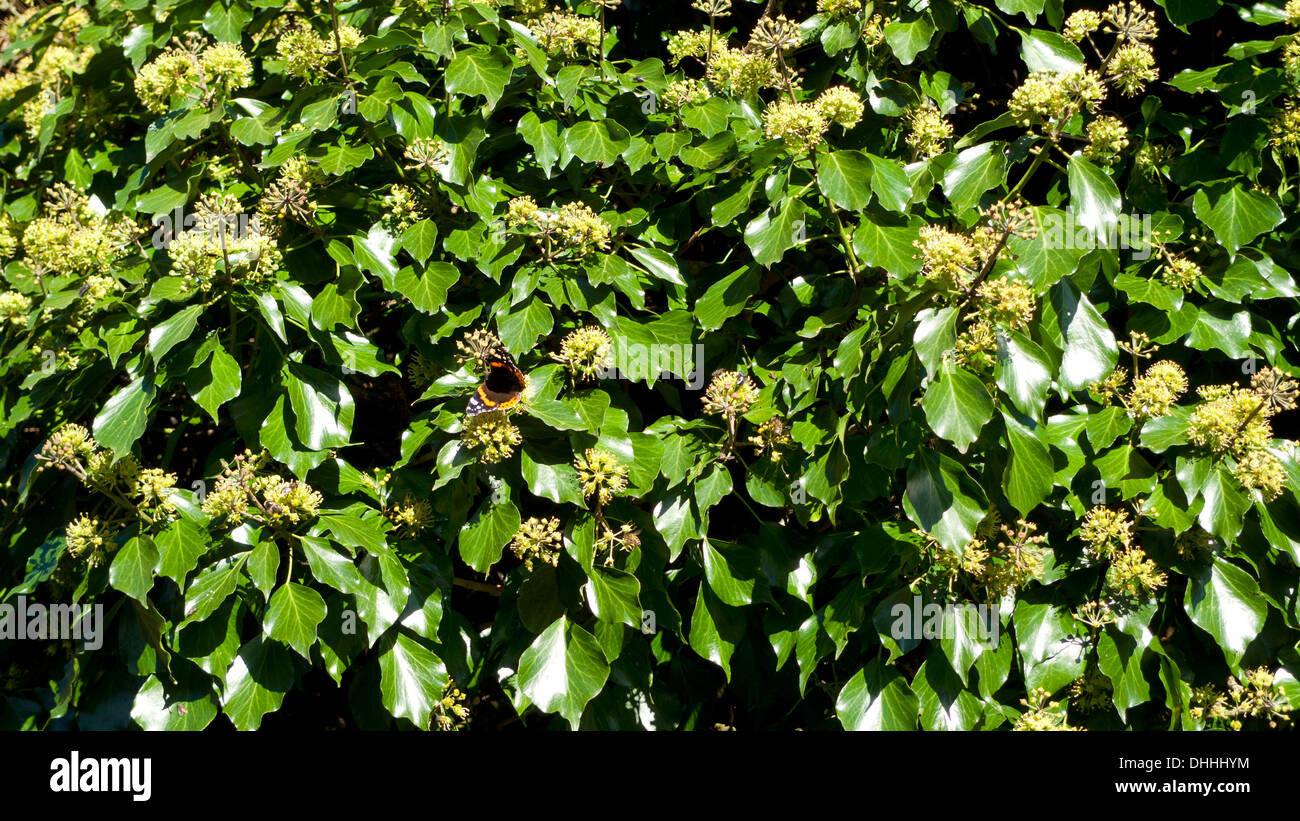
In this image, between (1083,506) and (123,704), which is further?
(123,704)

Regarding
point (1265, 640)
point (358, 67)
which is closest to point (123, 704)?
point (358, 67)

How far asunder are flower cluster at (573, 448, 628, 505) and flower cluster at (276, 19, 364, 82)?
156 centimetres

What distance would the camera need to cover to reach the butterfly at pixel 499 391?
9.74ft

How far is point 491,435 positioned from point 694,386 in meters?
0.75

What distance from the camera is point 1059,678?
3.23 m

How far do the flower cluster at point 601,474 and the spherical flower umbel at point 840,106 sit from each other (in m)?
1.22

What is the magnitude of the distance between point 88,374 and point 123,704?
1.16 metres

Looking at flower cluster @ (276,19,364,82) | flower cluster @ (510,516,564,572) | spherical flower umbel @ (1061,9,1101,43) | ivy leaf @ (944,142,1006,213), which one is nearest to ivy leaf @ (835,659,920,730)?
flower cluster @ (510,516,564,572)

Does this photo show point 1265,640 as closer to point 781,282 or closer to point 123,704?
point 781,282

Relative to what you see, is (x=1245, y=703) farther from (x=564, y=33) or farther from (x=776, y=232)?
(x=564, y=33)

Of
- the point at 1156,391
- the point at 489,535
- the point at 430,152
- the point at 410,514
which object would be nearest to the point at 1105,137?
the point at 1156,391

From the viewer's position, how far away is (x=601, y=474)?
118 inches

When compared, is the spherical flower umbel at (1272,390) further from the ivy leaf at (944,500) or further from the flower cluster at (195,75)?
the flower cluster at (195,75)
